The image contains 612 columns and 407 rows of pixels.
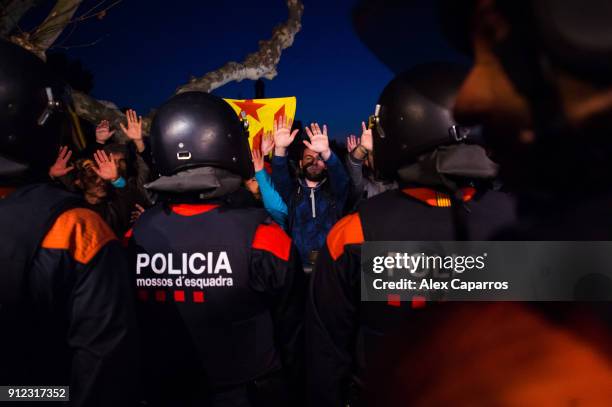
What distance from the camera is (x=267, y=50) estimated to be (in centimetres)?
770

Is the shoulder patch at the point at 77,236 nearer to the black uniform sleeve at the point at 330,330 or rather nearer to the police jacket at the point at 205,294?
the police jacket at the point at 205,294

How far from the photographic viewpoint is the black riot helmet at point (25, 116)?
5.65 ft

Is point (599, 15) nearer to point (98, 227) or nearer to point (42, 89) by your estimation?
point (98, 227)

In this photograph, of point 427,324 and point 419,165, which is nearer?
point 427,324

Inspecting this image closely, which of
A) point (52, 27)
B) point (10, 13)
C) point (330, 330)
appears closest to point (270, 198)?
point (330, 330)

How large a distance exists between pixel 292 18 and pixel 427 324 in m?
8.09

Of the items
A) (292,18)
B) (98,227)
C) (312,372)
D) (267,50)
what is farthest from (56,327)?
(292,18)

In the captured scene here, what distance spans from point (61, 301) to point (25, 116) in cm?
81

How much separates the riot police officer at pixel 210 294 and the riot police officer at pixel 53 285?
0.43m

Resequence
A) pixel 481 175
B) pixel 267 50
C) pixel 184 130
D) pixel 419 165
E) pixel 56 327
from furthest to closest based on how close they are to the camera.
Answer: pixel 267 50
pixel 184 130
pixel 419 165
pixel 481 175
pixel 56 327

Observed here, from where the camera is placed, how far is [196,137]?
8.11ft

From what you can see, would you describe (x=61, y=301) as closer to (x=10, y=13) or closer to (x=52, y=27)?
(x=10, y=13)

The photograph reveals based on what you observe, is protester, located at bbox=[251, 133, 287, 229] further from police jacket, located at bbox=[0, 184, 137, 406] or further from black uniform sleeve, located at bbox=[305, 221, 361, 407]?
police jacket, located at bbox=[0, 184, 137, 406]

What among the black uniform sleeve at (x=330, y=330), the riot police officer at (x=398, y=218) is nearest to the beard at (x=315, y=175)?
the riot police officer at (x=398, y=218)
